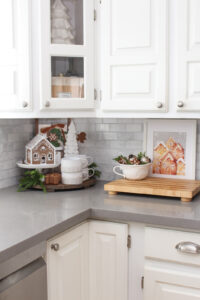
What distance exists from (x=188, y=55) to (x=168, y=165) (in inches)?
28.1

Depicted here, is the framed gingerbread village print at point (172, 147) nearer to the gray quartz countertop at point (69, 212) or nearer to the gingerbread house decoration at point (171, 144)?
the gingerbread house decoration at point (171, 144)

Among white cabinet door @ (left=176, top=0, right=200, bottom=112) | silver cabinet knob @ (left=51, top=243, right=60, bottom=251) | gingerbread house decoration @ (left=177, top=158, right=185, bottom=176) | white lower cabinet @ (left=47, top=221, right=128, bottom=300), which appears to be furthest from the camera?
gingerbread house decoration @ (left=177, top=158, right=185, bottom=176)

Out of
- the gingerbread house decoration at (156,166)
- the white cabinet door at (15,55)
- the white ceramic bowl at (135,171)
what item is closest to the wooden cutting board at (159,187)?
the white ceramic bowl at (135,171)

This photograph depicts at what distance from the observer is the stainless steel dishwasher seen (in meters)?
1.54

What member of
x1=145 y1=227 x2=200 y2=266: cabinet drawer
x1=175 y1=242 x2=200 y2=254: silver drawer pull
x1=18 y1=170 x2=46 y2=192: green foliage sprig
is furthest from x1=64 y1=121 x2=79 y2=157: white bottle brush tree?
x1=175 y1=242 x2=200 y2=254: silver drawer pull

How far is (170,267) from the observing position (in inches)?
78.1

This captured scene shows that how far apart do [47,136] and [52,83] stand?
20.2 inches

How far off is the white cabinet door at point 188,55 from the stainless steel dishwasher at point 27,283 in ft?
3.51

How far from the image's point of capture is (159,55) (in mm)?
2207

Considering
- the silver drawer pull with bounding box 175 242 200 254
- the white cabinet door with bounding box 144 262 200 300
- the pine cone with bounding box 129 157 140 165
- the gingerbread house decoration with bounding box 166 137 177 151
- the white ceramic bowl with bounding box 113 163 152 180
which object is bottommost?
the white cabinet door with bounding box 144 262 200 300

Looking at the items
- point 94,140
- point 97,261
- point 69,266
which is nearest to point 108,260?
point 97,261

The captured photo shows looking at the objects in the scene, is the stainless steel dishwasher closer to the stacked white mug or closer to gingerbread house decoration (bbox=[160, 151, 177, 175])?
the stacked white mug

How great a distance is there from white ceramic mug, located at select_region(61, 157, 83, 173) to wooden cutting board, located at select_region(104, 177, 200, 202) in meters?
0.24

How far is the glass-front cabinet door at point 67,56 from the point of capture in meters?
2.29
